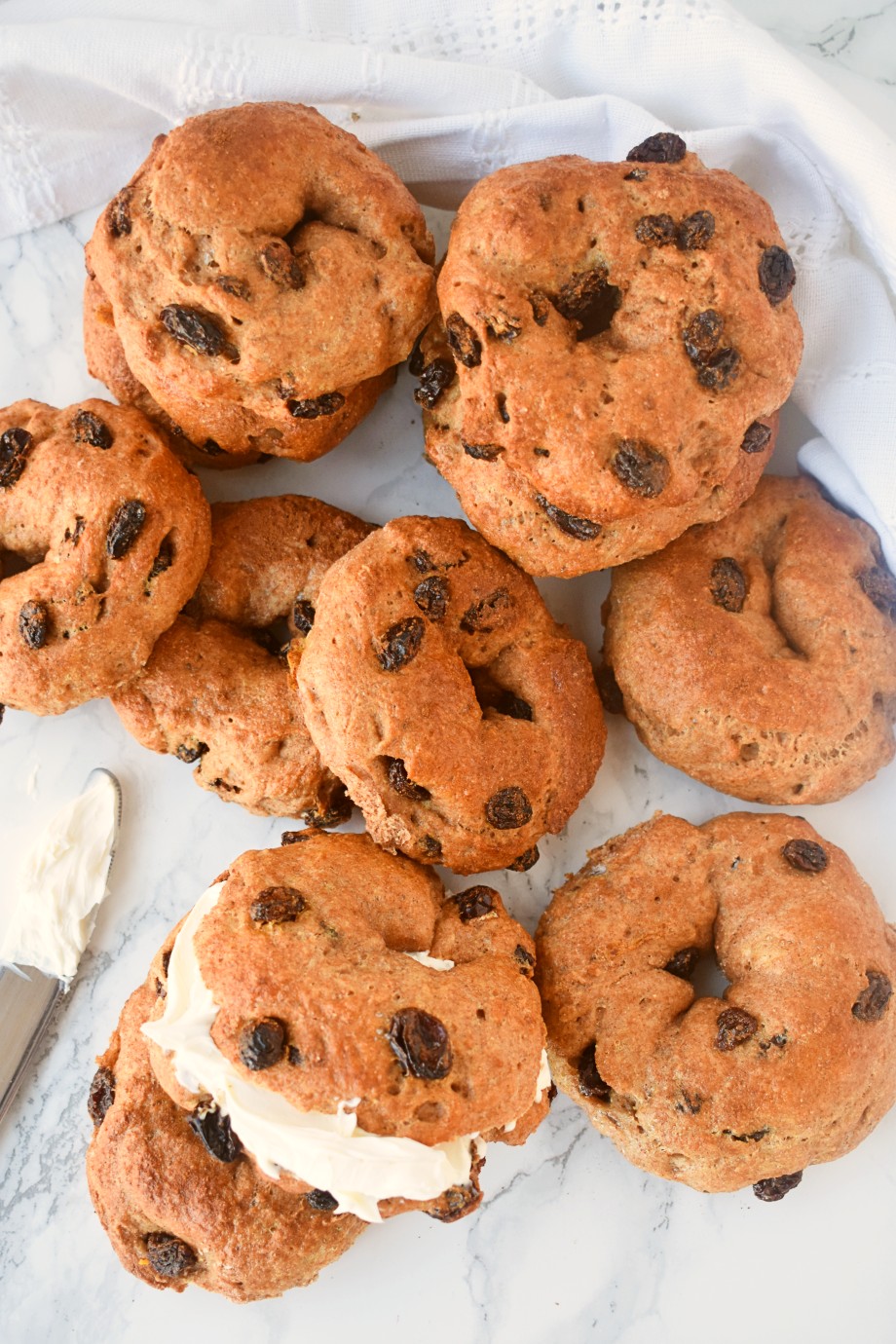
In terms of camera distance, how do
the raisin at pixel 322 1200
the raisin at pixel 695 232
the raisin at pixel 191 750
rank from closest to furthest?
the raisin at pixel 322 1200 → the raisin at pixel 695 232 → the raisin at pixel 191 750

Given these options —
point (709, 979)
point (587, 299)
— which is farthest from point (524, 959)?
point (587, 299)

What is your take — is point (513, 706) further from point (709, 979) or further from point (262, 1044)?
point (262, 1044)

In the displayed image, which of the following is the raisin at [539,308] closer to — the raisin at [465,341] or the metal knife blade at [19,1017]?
the raisin at [465,341]

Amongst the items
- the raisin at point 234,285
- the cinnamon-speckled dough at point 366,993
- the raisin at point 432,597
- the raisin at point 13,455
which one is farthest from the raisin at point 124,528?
the cinnamon-speckled dough at point 366,993

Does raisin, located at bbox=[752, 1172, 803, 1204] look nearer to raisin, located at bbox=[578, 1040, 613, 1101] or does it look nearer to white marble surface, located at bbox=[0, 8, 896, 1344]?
white marble surface, located at bbox=[0, 8, 896, 1344]

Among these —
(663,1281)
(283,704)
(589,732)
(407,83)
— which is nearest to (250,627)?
(283,704)
